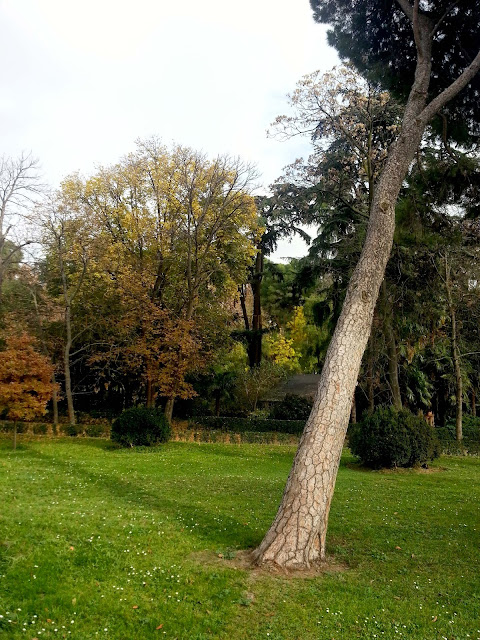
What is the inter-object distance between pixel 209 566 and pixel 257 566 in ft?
1.89

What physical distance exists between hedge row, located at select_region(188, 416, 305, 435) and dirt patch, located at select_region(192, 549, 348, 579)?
18.8m

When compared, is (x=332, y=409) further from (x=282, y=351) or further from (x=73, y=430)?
(x=282, y=351)

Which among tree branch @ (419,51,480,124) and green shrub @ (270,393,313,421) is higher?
tree branch @ (419,51,480,124)

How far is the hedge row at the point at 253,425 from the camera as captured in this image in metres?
25.3

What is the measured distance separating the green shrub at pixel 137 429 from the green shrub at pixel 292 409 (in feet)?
32.4

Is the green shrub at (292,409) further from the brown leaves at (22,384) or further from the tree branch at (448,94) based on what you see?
the tree branch at (448,94)

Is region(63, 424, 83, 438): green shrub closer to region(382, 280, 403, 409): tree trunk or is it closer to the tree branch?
region(382, 280, 403, 409): tree trunk

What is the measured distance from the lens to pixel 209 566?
19.9ft

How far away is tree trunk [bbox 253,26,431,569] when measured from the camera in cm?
617

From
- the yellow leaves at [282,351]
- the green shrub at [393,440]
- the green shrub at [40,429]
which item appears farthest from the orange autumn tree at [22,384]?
the yellow leaves at [282,351]

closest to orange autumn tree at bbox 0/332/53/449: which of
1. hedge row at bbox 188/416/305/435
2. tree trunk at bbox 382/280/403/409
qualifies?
hedge row at bbox 188/416/305/435

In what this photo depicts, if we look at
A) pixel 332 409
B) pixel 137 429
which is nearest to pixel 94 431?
pixel 137 429

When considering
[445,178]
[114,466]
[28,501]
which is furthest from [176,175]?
[28,501]

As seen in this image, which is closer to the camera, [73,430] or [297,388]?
[73,430]
